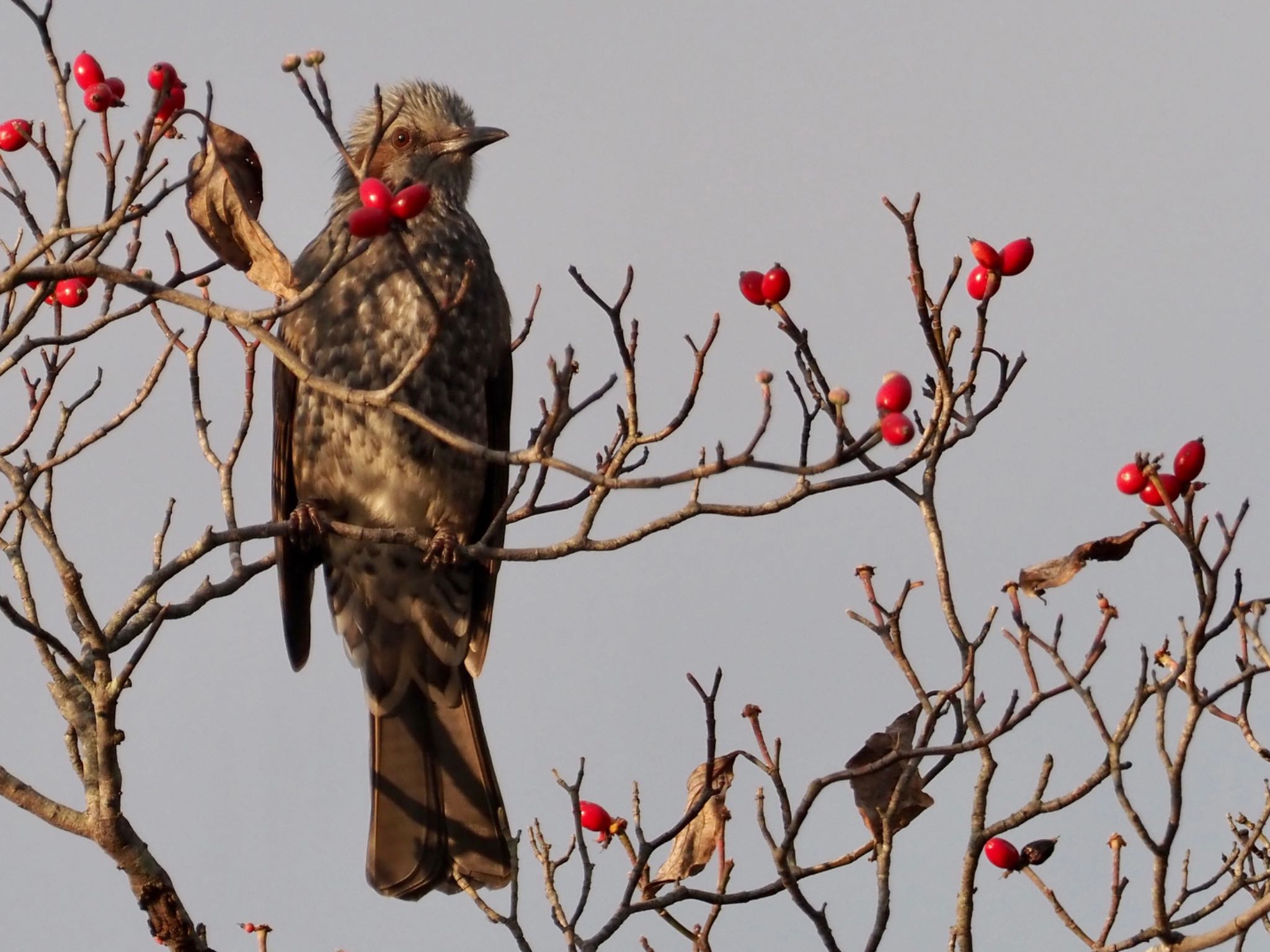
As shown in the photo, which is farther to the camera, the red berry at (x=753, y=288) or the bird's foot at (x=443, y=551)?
the bird's foot at (x=443, y=551)

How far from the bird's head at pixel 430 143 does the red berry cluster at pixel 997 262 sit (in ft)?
10.8

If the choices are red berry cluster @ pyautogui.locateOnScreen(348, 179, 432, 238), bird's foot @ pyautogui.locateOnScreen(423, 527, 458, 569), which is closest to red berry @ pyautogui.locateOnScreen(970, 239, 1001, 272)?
red berry cluster @ pyautogui.locateOnScreen(348, 179, 432, 238)

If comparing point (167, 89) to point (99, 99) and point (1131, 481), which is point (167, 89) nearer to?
point (99, 99)

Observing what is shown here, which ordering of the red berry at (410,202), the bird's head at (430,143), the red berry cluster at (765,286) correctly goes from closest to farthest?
the red berry at (410,202) → the red berry cluster at (765,286) → the bird's head at (430,143)

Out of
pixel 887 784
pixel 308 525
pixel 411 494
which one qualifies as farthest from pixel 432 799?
pixel 887 784

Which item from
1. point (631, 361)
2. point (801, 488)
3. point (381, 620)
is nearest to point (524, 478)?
point (631, 361)

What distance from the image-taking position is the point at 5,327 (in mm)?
4570

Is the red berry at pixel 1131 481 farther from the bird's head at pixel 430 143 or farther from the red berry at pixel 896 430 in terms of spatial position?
the bird's head at pixel 430 143

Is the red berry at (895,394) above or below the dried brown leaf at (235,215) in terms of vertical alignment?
below

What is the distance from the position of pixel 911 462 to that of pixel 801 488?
219mm

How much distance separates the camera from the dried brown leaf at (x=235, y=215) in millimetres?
3893

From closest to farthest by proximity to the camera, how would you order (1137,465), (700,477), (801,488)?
(700,477) < (801,488) < (1137,465)

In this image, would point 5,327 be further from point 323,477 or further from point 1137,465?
point 1137,465

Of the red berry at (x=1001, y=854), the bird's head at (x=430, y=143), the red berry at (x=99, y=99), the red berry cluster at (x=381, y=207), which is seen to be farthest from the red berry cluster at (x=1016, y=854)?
the bird's head at (x=430, y=143)
